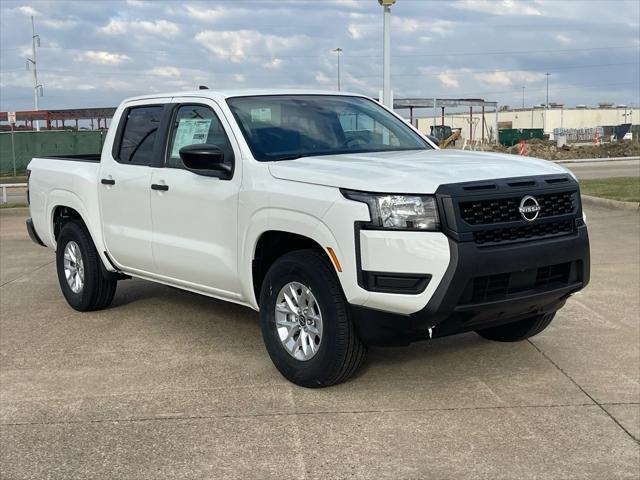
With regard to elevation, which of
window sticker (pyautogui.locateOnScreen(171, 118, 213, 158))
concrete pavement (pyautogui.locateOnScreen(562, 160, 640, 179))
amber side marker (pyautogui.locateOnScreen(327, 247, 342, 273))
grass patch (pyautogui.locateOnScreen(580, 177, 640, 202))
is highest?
window sticker (pyautogui.locateOnScreen(171, 118, 213, 158))

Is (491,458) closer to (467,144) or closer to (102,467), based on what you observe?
(102,467)

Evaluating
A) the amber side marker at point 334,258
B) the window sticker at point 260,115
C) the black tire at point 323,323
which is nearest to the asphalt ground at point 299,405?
the black tire at point 323,323

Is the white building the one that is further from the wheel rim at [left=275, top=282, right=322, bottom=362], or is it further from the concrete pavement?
the wheel rim at [left=275, top=282, right=322, bottom=362]

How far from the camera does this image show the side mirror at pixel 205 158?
16.2 ft

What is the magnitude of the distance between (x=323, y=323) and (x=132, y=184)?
8.10 ft

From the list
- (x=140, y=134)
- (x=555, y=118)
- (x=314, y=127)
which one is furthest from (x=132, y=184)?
(x=555, y=118)

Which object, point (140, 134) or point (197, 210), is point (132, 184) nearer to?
point (140, 134)

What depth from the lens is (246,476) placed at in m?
3.62

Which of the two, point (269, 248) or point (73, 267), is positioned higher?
point (269, 248)

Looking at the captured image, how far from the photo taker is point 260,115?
215 inches

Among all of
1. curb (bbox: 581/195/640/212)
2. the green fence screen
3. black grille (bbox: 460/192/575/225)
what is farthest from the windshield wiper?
the green fence screen

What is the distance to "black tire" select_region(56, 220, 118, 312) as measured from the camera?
6848 mm

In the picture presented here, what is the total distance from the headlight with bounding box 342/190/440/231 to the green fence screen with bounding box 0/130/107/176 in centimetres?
3203

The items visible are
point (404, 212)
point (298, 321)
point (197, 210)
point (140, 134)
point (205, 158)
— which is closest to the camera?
point (404, 212)
